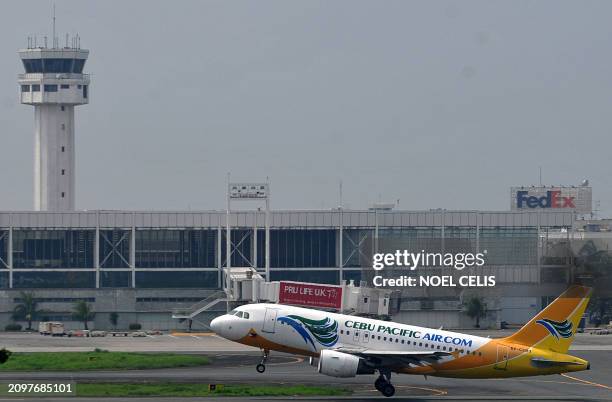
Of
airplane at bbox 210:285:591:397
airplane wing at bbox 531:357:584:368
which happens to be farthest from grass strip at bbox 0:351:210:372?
airplane wing at bbox 531:357:584:368

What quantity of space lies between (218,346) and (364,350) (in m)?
44.9

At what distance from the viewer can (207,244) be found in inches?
7141

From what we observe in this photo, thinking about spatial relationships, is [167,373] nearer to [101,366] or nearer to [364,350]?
[101,366]

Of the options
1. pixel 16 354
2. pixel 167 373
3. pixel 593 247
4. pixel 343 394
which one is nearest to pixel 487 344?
pixel 343 394

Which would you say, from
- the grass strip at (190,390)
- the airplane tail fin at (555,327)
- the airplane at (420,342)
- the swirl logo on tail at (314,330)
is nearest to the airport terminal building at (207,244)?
the grass strip at (190,390)

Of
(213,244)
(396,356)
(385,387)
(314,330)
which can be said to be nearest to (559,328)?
(396,356)

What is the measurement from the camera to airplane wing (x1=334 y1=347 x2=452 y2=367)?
79875 millimetres

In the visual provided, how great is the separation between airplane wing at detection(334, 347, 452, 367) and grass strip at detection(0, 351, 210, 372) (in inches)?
961

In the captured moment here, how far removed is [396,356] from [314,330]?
4928 millimetres

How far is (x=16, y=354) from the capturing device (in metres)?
110

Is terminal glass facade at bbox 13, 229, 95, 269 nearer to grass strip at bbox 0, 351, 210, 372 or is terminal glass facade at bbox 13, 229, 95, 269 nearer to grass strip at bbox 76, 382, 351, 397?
grass strip at bbox 0, 351, 210, 372

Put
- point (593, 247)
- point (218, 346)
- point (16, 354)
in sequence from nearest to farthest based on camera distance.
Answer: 1. point (16, 354)
2. point (218, 346)
3. point (593, 247)

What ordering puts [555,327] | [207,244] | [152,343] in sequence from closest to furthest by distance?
[555,327] < [152,343] < [207,244]

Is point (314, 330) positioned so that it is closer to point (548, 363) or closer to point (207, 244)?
point (548, 363)
